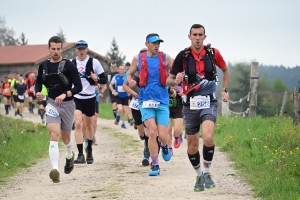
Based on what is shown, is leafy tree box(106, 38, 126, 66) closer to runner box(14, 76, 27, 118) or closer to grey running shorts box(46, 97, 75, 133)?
runner box(14, 76, 27, 118)

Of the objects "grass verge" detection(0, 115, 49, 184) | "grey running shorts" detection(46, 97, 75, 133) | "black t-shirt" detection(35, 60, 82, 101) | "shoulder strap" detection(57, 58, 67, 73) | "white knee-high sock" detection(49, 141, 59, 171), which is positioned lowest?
"grass verge" detection(0, 115, 49, 184)

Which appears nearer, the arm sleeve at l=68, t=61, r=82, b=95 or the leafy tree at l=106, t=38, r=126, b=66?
the arm sleeve at l=68, t=61, r=82, b=95

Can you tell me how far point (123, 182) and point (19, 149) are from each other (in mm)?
5261

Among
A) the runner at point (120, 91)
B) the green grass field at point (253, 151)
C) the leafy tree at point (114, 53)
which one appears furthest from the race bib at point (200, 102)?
the leafy tree at point (114, 53)

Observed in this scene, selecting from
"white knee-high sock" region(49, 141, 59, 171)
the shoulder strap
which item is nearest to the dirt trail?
"white knee-high sock" region(49, 141, 59, 171)

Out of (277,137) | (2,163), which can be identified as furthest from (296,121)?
(2,163)

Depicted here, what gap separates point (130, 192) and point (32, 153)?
5775mm

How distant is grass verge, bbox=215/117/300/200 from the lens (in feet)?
28.2

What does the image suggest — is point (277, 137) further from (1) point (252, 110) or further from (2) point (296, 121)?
(1) point (252, 110)

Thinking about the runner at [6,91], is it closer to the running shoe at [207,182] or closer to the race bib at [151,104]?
the race bib at [151,104]

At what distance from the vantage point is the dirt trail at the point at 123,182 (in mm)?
8695

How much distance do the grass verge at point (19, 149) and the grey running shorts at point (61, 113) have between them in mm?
1365

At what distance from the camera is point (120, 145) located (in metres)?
16.2

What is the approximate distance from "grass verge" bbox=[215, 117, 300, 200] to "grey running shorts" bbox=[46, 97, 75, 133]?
289 cm
